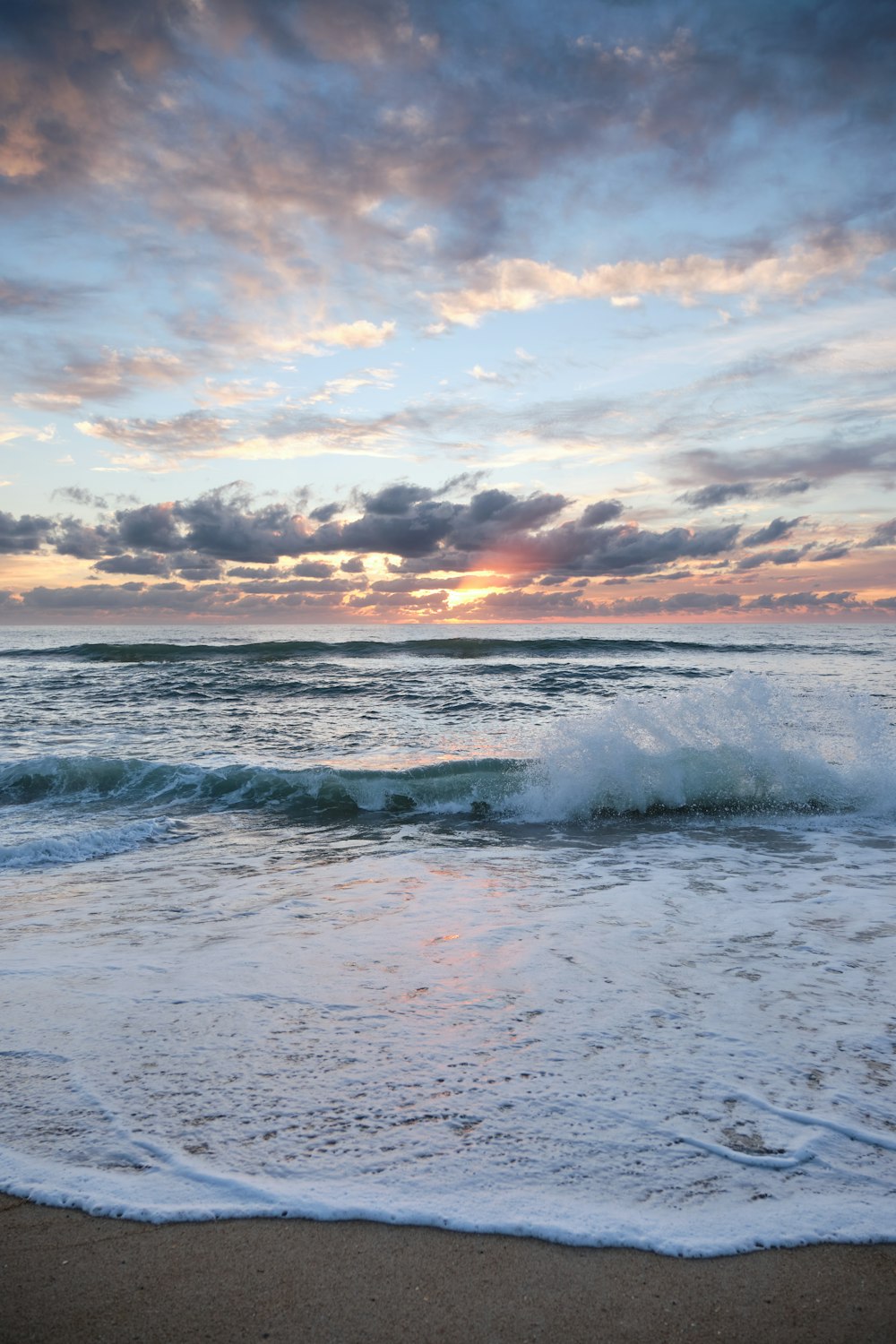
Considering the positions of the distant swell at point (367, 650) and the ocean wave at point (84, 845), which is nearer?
the ocean wave at point (84, 845)

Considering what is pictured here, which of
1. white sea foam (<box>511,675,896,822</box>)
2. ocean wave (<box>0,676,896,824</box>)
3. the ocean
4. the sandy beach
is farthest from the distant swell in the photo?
the sandy beach

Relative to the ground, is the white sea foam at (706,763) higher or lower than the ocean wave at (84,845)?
higher

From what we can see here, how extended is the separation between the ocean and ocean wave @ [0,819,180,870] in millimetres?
36

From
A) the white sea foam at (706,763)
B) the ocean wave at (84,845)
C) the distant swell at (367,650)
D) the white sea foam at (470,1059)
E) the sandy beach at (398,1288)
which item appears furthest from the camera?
the distant swell at (367,650)

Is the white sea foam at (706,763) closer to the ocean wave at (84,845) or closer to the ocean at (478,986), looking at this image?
the ocean at (478,986)

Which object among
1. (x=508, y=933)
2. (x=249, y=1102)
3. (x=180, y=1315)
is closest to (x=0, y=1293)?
(x=180, y=1315)

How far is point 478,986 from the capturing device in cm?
364

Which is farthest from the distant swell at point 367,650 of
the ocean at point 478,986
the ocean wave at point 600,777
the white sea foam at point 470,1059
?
the white sea foam at point 470,1059

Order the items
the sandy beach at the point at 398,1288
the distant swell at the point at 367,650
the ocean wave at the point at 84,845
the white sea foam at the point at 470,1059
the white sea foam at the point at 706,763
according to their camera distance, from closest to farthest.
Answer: the sandy beach at the point at 398,1288
the white sea foam at the point at 470,1059
the ocean wave at the point at 84,845
the white sea foam at the point at 706,763
the distant swell at the point at 367,650

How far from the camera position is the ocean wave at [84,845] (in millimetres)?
6406

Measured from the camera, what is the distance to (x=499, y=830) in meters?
7.68

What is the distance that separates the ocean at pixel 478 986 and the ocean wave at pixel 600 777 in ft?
0.16

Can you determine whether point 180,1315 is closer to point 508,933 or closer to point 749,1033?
point 749,1033

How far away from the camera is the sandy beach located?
5.71ft
